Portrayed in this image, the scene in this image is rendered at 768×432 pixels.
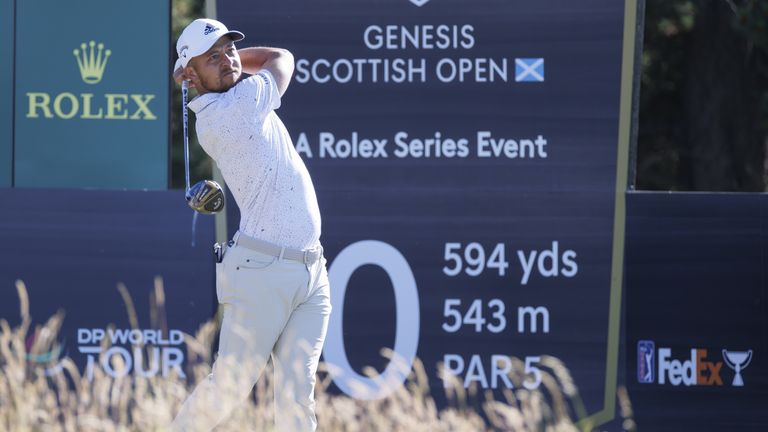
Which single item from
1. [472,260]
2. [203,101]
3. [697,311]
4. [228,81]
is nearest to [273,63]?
[228,81]

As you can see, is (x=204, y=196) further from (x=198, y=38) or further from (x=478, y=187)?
(x=478, y=187)

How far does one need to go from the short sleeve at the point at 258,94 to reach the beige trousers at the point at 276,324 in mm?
531

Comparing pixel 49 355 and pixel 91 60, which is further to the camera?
pixel 91 60

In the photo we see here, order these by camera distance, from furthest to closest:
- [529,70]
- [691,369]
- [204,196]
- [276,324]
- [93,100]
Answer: [93,100]
[529,70]
[691,369]
[204,196]
[276,324]

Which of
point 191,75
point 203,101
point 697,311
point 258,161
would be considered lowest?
point 697,311

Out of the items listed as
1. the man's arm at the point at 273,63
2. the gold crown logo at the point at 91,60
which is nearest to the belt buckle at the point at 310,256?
the man's arm at the point at 273,63

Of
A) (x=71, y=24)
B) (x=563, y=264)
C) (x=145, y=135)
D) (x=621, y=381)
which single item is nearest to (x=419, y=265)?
(x=563, y=264)

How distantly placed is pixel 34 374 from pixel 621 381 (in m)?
2.99

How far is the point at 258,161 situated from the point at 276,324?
0.62 metres

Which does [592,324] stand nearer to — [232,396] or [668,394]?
[668,394]

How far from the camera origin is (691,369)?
23.0ft

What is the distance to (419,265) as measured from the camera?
7094mm

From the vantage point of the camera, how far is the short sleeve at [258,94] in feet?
16.8

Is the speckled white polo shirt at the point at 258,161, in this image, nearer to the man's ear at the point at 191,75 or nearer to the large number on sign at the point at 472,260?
the man's ear at the point at 191,75
